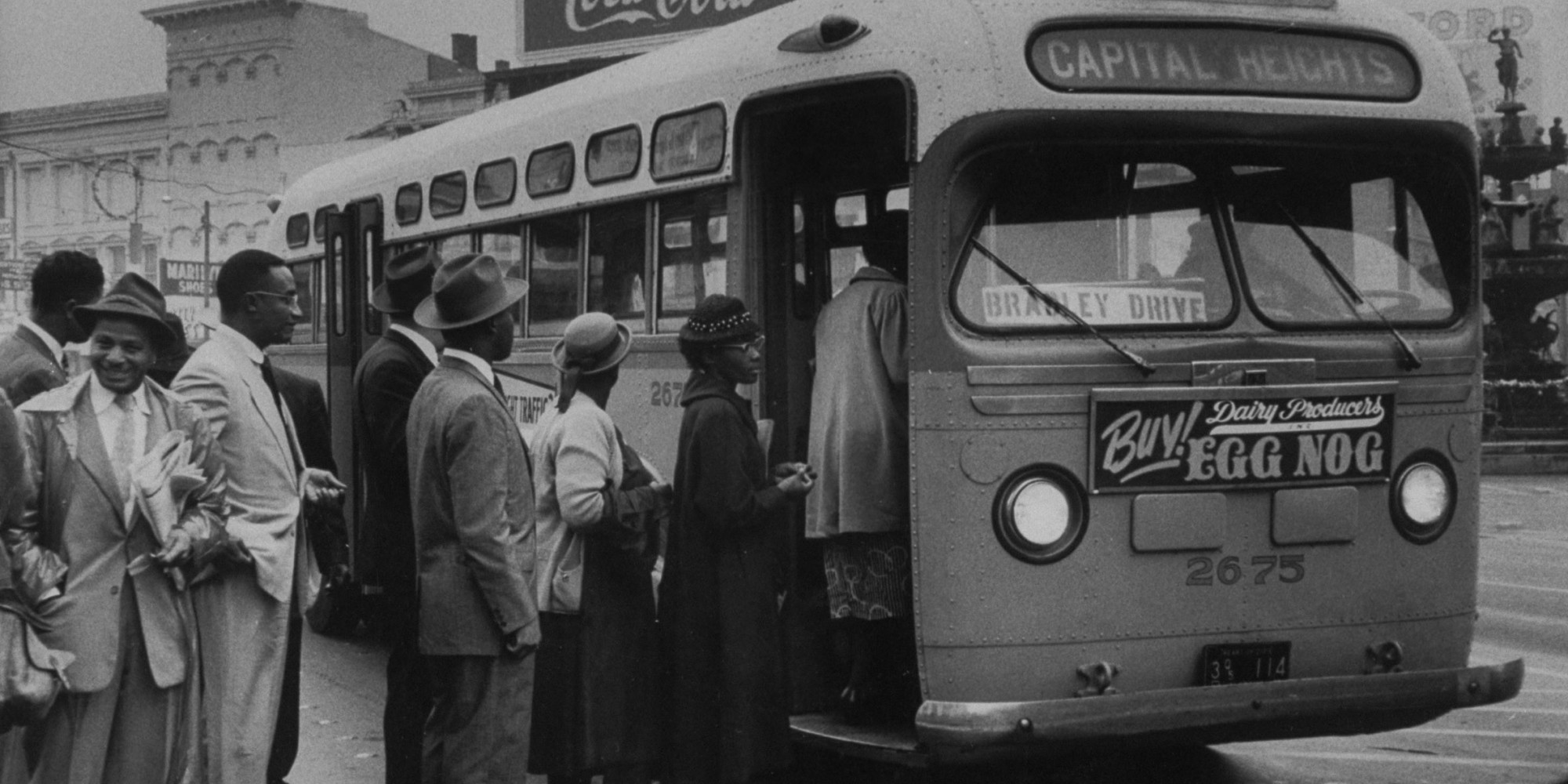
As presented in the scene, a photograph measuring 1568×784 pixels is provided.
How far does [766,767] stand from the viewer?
6.75 meters

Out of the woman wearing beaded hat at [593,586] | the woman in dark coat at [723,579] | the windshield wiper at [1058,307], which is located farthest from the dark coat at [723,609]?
the windshield wiper at [1058,307]

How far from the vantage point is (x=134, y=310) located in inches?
231

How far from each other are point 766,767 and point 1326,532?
212 cm

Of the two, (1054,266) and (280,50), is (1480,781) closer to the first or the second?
(1054,266)

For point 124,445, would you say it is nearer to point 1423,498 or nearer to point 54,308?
point 54,308

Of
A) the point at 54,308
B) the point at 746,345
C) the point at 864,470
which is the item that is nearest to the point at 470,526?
the point at 746,345

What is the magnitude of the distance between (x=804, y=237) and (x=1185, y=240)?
166cm

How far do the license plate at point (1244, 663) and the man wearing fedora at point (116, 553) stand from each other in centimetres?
333

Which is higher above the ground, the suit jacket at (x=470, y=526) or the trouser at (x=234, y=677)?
the suit jacket at (x=470, y=526)

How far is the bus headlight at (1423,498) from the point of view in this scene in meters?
6.92

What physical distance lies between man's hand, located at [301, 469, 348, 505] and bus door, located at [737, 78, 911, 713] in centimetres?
180

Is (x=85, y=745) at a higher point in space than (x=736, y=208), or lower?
lower

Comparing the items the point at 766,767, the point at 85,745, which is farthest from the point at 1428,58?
the point at 85,745

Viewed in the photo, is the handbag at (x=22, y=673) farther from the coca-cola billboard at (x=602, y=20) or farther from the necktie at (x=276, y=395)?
the coca-cola billboard at (x=602, y=20)
